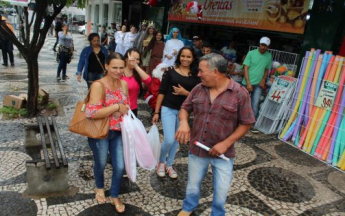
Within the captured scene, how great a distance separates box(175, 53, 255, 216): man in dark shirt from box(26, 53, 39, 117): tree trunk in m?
4.08

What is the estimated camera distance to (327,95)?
4789 mm

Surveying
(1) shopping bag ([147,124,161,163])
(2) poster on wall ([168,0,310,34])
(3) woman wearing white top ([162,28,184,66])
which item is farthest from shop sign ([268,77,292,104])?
(1) shopping bag ([147,124,161,163])

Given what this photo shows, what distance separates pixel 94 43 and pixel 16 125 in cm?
204

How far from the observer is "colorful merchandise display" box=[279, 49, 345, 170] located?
4625 mm

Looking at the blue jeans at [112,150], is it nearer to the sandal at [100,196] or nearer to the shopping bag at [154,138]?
the sandal at [100,196]

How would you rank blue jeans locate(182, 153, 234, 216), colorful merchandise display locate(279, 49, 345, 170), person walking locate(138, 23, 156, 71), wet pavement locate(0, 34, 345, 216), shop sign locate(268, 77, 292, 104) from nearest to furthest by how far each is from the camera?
1. blue jeans locate(182, 153, 234, 216)
2. wet pavement locate(0, 34, 345, 216)
3. colorful merchandise display locate(279, 49, 345, 170)
4. shop sign locate(268, 77, 292, 104)
5. person walking locate(138, 23, 156, 71)

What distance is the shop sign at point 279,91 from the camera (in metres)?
5.65

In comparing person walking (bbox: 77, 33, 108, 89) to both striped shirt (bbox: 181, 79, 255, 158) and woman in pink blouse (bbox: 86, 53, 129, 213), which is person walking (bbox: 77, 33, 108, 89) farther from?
striped shirt (bbox: 181, 79, 255, 158)

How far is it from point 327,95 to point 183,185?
301 centimetres

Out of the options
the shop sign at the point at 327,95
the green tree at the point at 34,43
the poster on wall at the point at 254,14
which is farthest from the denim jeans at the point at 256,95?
the green tree at the point at 34,43

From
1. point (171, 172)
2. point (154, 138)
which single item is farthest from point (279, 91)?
point (154, 138)

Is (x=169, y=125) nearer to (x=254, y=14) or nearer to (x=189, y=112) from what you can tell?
(x=189, y=112)

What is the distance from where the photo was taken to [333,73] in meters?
4.71

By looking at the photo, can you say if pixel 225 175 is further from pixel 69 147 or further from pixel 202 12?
pixel 202 12
